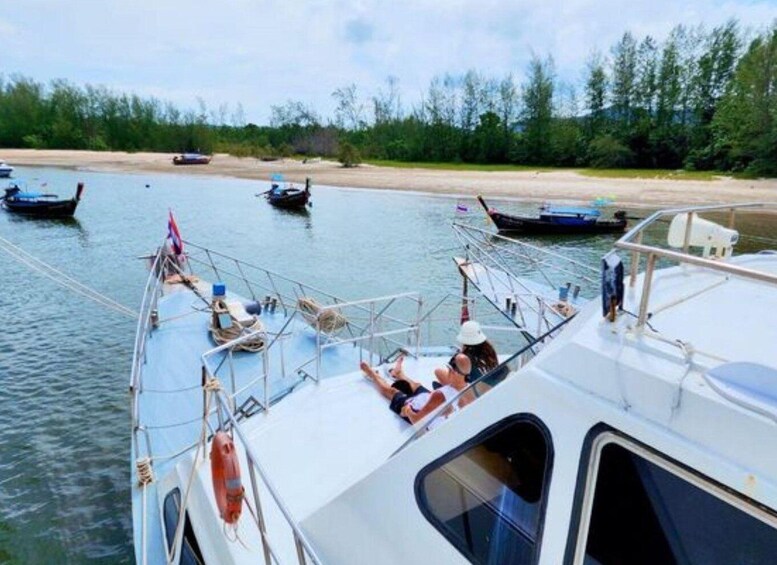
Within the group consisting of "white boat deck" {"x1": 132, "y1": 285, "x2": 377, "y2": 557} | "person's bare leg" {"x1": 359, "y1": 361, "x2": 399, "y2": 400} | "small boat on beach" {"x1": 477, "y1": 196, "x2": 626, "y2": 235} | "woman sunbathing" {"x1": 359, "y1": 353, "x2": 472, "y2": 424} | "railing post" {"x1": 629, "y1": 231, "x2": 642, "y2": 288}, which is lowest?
"small boat on beach" {"x1": 477, "y1": 196, "x2": 626, "y2": 235}

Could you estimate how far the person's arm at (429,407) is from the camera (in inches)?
140

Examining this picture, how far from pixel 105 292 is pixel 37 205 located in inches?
852

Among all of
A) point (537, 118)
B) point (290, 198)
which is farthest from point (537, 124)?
point (290, 198)

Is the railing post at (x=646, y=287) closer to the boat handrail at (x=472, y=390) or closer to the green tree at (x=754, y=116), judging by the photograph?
the boat handrail at (x=472, y=390)

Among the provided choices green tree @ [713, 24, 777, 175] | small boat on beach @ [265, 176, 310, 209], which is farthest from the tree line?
small boat on beach @ [265, 176, 310, 209]

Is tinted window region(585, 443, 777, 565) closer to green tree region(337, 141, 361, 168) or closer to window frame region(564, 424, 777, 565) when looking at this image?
window frame region(564, 424, 777, 565)

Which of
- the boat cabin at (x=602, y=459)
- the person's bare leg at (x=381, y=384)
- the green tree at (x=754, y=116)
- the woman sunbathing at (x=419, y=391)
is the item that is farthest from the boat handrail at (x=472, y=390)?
the green tree at (x=754, y=116)

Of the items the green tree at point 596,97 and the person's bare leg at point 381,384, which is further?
the green tree at point 596,97

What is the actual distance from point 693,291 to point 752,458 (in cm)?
116

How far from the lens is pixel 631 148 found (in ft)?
201

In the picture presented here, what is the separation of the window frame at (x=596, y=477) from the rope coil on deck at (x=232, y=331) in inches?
229

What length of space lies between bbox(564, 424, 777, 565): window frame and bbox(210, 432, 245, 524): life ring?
1.70m

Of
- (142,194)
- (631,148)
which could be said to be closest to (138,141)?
(142,194)

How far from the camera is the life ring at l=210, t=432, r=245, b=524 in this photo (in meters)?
2.64
